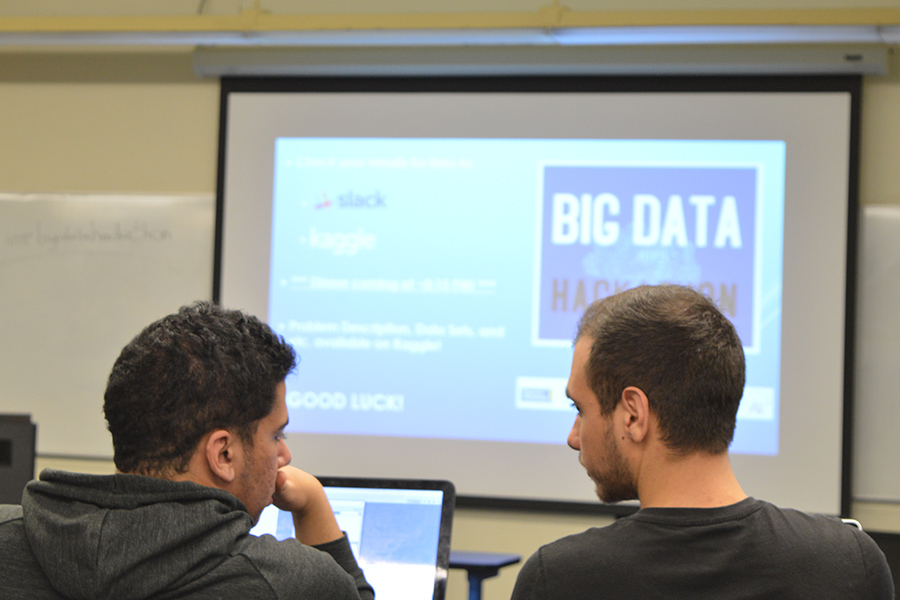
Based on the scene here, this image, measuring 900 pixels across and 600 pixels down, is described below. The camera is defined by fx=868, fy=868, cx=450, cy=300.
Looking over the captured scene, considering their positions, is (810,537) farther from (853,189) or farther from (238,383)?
(853,189)

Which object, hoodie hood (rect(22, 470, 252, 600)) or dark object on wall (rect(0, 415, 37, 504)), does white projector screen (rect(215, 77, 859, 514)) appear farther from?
hoodie hood (rect(22, 470, 252, 600))

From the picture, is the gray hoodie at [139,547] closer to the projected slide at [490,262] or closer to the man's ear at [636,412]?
the man's ear at [636,412]

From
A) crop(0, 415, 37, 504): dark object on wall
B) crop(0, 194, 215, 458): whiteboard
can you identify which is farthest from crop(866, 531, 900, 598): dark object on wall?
crop(0, 194, 215, 458): whiteboard

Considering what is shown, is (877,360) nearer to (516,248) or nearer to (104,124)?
(516,248)

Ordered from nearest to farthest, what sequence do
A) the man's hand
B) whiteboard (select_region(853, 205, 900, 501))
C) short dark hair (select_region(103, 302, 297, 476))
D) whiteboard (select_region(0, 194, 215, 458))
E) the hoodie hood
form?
the hoodie hood
short dark hair (select_region(103, 302, 297, 476))
the man's hand
whiteboard (select_region(853, 205, 900, 501))
whiteboard (select_region(0, 194, 215, 458))

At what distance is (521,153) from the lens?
337 cm

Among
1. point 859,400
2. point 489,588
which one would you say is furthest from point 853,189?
A: point 489,588

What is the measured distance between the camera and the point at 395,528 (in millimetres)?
1447

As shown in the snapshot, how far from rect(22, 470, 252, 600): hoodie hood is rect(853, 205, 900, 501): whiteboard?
2.81 metres

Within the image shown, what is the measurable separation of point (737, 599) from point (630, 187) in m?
2.45

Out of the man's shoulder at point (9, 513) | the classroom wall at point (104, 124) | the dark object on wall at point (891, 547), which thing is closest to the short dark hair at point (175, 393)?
the man's shoulder at point (9, 513)

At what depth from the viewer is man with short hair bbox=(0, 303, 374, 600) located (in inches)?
36.0

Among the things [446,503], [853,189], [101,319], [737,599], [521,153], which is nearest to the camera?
[737,599]

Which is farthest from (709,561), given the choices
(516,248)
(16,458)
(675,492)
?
(516,248)
